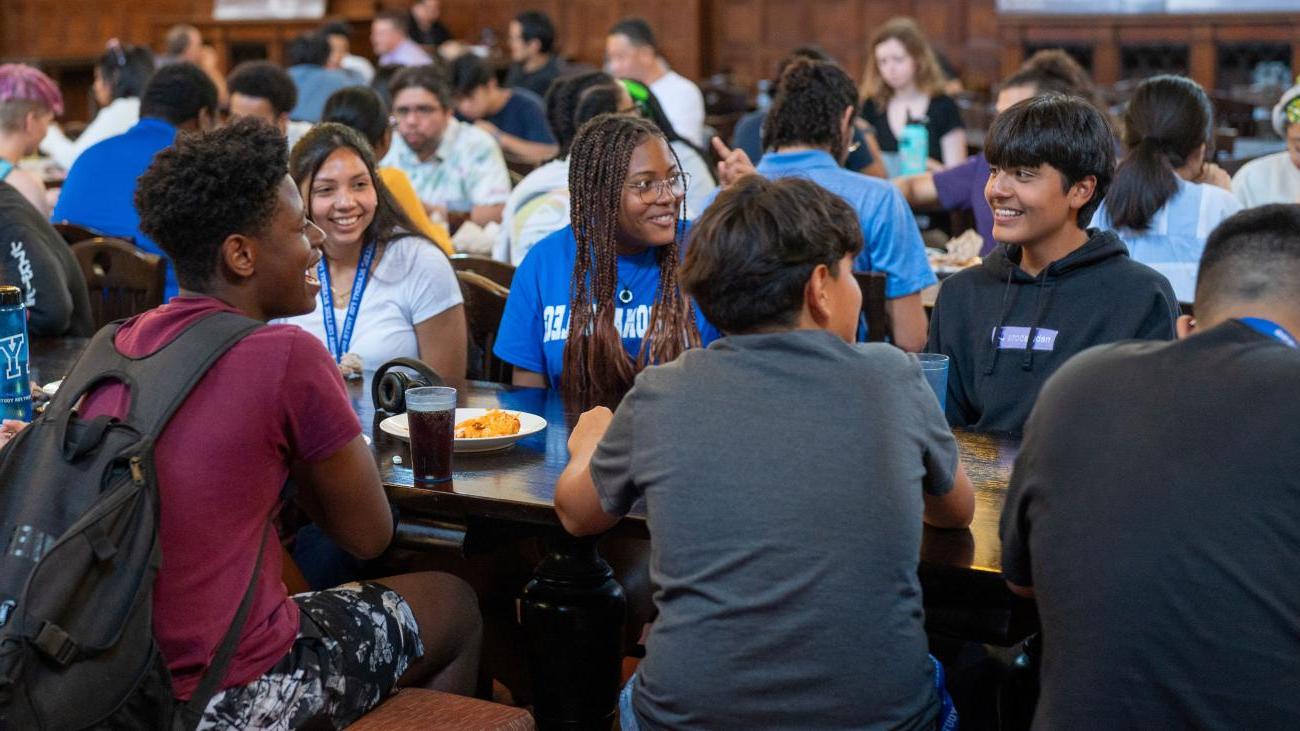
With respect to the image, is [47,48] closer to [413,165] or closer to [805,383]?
[413,165]

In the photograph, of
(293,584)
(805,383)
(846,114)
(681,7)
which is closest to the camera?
(805,383)

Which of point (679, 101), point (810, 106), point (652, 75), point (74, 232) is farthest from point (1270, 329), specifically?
point (652, 75)

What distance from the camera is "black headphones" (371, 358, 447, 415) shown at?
252 centimetres

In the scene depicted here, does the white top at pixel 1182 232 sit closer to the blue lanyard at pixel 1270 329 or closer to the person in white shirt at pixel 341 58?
the blue lanyard at pixel 1270 329

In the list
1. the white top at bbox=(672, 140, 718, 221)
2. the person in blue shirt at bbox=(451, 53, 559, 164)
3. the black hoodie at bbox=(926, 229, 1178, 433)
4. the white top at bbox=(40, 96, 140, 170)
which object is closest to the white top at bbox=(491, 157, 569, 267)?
the white top at bbox=(672, 140, 718, 221)

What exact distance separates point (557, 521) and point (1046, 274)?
3.46ft

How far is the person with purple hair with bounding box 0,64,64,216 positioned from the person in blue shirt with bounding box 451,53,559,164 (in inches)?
107

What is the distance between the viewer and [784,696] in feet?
5.47

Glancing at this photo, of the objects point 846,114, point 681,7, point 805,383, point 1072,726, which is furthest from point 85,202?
point 681,7

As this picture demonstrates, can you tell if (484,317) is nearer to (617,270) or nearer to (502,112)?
(617,270)

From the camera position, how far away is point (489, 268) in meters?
3.57

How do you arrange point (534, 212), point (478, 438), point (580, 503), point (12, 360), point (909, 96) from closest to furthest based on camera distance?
1. point (580, 503)
2. point (478, 438)
3. point (12, 360)
4. point (534, 212)
5. point (909, 96)

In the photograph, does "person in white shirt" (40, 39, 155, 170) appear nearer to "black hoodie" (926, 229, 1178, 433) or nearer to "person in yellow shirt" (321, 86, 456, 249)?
"person in yellow shirt" (321, 86, 456, 249)

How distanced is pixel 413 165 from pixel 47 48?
8982 millimetres
